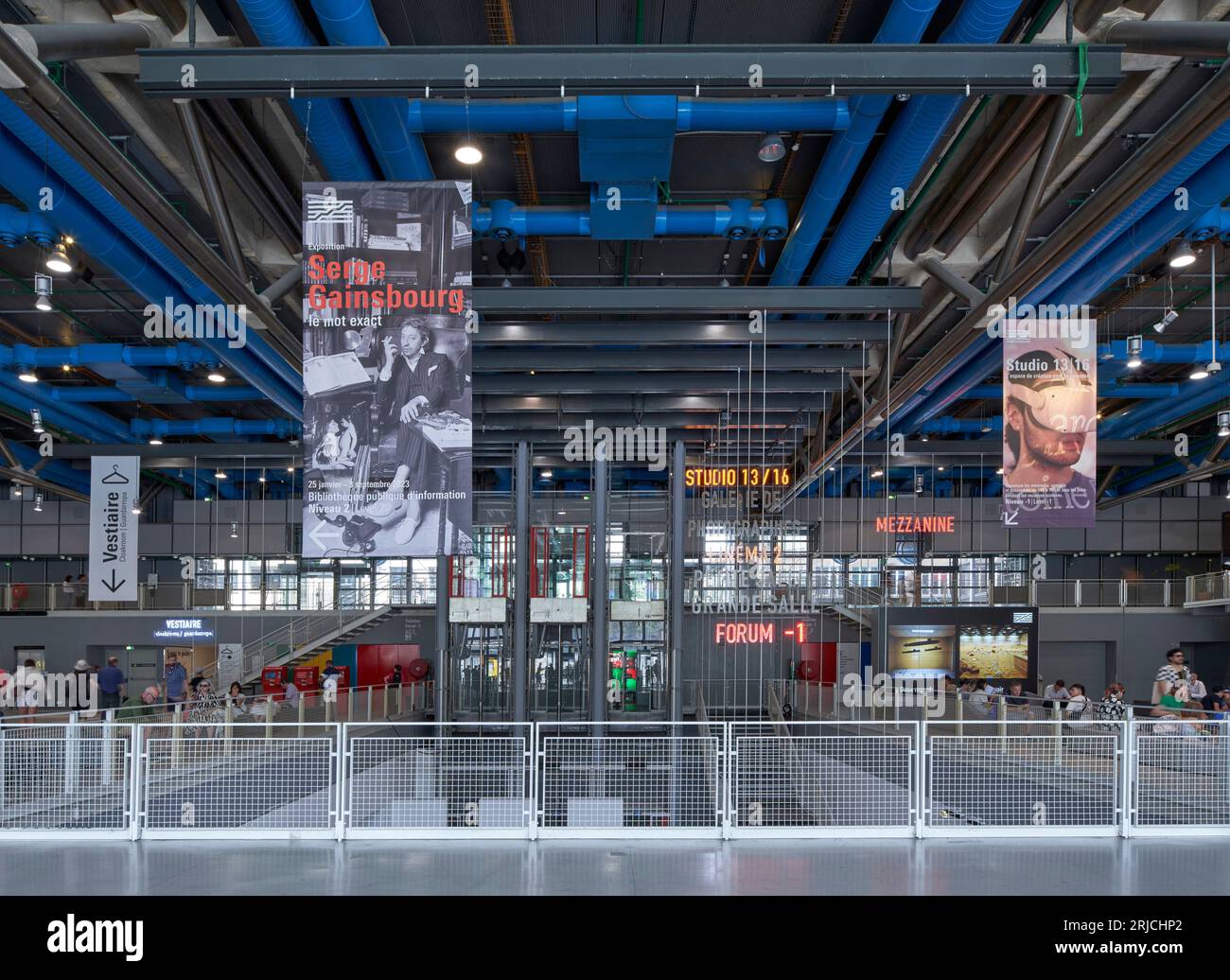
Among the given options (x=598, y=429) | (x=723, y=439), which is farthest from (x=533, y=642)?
(x=723, y=439)

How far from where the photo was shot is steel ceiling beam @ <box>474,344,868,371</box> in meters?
16.2

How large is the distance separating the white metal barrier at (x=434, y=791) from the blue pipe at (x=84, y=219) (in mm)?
6041

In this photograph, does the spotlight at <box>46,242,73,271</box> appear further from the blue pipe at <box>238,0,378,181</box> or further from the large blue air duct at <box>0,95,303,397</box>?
the blue pipe at <box>238,0,378,181</box>

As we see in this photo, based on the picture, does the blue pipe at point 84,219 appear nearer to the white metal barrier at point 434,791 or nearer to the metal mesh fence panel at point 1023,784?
the white metal barrier at point 434,791

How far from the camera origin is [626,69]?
7281mm

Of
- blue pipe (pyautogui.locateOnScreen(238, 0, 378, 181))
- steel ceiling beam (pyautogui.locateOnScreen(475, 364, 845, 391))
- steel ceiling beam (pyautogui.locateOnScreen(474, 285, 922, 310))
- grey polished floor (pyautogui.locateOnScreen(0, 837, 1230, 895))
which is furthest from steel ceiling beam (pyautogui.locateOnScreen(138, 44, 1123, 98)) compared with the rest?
steel ceiling beam (pyautogui.locateOnScreen(475, 364, 845, 391))

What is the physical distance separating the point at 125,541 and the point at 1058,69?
1604cm

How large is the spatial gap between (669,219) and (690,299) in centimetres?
122

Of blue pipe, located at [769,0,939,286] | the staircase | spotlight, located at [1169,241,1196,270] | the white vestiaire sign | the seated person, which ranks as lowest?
the staircase

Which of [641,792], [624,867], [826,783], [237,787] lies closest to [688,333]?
[826,783]

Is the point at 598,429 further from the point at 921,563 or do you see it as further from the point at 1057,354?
the point at 921,563

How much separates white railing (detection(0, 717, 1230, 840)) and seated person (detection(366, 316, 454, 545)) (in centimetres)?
198

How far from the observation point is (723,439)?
24906 millimetres

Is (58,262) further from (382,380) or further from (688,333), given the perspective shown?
(688,333)
